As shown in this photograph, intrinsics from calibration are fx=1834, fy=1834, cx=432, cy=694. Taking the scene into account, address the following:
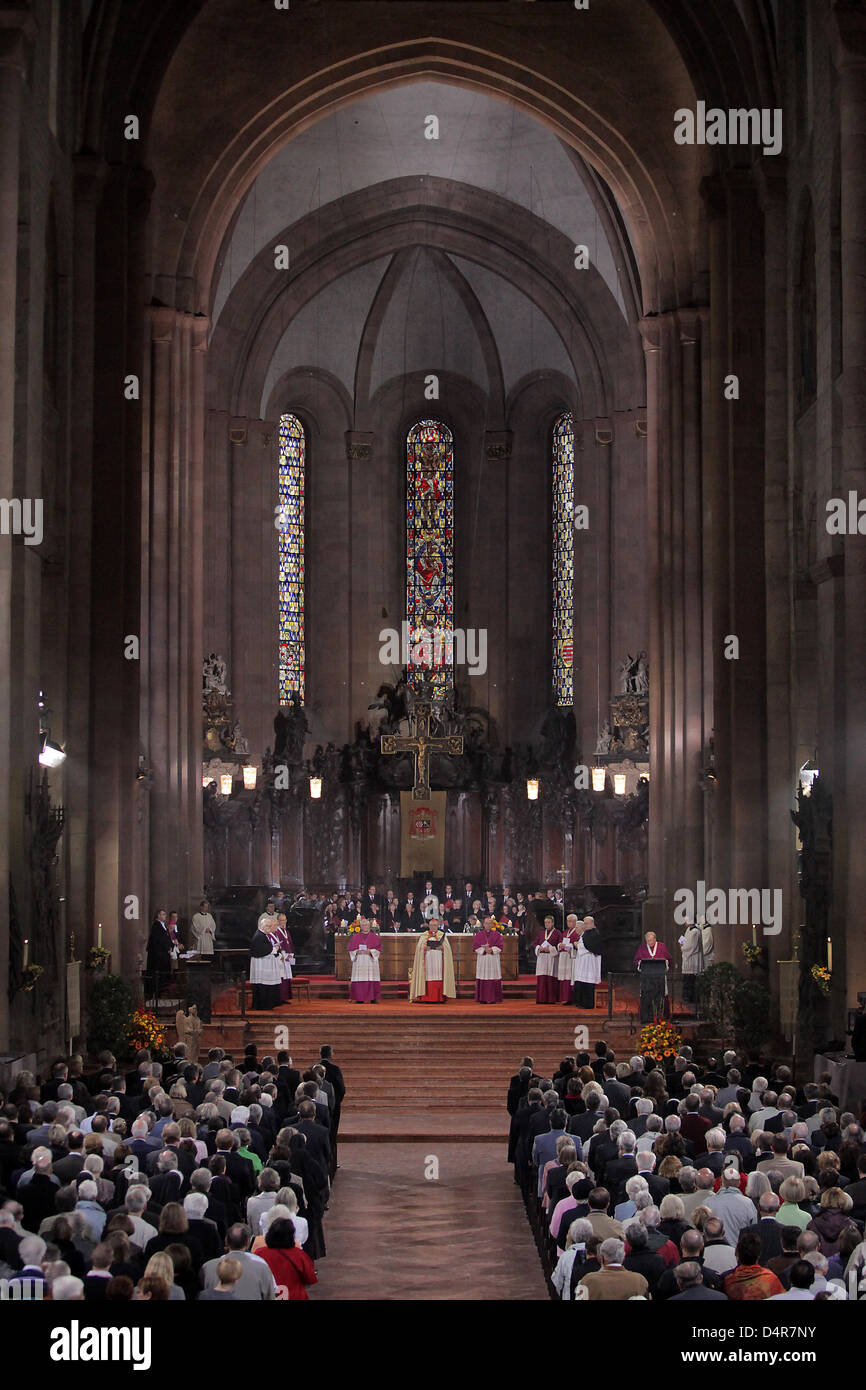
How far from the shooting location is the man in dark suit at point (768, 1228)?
10.6m

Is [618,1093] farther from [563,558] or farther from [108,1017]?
[563,558]

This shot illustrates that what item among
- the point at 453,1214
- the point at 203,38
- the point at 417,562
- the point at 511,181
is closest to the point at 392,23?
the point at 203,38

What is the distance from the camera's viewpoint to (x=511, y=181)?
40.6 meters

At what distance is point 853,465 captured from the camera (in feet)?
64.5

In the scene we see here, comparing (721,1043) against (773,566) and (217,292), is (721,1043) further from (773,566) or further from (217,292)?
(217,292)

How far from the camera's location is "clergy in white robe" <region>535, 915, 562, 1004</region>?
29.0m

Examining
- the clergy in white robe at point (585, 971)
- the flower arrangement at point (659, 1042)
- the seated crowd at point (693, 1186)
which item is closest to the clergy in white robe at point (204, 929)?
the clergy in white robe at point (585, 971)

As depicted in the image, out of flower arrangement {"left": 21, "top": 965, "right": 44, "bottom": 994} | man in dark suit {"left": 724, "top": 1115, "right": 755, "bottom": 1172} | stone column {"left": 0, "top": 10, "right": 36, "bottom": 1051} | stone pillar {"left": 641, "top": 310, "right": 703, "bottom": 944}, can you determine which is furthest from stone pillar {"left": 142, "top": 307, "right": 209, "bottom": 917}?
man in dark suit {"left": 724, "top": 1115, "right": 755, "bottom": 1172}

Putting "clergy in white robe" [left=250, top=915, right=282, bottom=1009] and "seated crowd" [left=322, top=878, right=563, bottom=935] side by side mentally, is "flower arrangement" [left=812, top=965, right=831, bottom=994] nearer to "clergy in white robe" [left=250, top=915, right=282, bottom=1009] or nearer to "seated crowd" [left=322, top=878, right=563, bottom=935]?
"clergy in white robe" [left=250, top=915, right=282, bottom=1009]

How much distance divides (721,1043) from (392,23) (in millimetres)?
18921

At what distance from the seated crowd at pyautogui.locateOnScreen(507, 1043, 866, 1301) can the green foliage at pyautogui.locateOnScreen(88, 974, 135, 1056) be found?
24.5ft

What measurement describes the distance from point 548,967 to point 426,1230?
42.2 ft

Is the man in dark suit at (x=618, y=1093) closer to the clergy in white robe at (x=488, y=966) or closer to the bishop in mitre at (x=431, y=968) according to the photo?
the bishop in mitre at (x=431, y=968)

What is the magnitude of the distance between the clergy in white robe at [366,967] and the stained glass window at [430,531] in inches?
674
